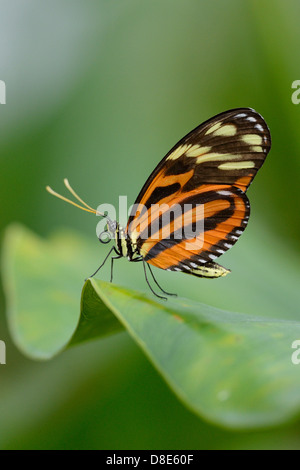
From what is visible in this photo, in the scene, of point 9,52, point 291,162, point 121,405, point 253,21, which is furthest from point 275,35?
point 121,405

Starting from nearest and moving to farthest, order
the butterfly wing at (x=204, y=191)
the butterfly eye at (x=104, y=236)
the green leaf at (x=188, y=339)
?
the green leaf at (x=188, y=339) → the butterfly wing at (x=204, y=191) → the butterfly eye at (x=104, y=236)

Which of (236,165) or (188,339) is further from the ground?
(236,165)

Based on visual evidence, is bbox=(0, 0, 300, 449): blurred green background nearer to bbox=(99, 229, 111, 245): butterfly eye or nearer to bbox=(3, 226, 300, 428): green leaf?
bbox=(99, 229, 111, 245): butterfly eye

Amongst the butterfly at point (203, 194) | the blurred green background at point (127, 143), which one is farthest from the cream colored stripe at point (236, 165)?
the blurred green background at point (127, 143)

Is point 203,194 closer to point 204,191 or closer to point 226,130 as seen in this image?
point 204,191

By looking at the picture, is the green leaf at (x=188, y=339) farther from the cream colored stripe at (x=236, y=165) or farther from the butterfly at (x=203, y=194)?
the cream colored stripe at (x=236, y=165)

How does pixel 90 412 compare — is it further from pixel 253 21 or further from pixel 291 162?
pixel 253 21

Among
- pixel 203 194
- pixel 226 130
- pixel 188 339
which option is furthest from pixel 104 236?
pixel 188 339
